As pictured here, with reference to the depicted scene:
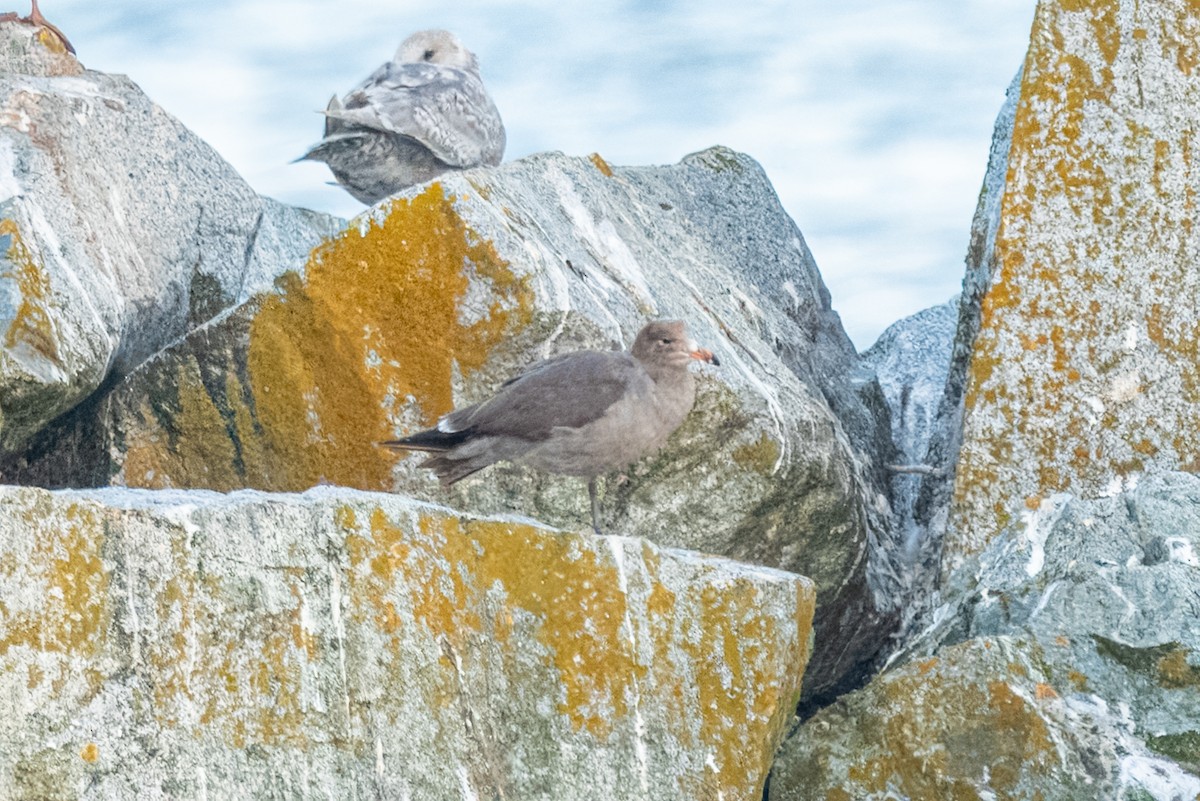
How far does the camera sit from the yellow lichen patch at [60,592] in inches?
186

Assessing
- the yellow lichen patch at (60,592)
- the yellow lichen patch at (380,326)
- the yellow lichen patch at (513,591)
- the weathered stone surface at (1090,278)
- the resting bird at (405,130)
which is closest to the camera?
the yellow lichen patch at (60,592)

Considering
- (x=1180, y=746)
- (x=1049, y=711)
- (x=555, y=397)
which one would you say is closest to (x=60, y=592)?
(x=555, y=397)

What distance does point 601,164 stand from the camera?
360 inches

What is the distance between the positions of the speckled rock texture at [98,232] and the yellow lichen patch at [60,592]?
1.88 metres

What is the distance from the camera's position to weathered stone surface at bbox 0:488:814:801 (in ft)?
15.7

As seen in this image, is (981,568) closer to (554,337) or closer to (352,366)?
(554,337)

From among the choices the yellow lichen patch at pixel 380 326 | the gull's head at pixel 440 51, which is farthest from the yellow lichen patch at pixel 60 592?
the gull's head at pixel 440 51

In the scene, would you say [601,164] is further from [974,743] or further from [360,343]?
[974,743]

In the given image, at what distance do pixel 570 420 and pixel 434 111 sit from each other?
15.7ft

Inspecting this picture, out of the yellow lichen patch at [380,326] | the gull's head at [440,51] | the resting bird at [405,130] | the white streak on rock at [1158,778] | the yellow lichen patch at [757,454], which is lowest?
the white streak on rock at [1158,778]

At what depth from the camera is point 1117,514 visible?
649 cm

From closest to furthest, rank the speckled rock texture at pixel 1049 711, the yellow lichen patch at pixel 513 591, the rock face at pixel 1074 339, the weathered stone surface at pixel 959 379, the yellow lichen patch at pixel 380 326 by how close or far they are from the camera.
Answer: the yellow lichen patch at pixel 513 591 → the speckled rock texture at pixel 1049 711 → the rock face at pixel 1074 339 → the yellow lichen patch at pixel 380 326 → the weathered stone surface at pixel 959 379

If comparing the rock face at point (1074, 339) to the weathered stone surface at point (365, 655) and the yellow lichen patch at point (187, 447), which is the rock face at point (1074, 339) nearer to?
the weathered stone surface at point (365, 655)

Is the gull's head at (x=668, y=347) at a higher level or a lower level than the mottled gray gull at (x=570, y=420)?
higher
